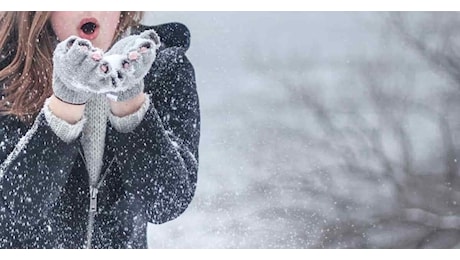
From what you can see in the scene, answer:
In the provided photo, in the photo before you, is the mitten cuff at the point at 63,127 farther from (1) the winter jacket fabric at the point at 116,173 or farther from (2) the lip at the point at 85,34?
(2) the lip at the point at 85,34

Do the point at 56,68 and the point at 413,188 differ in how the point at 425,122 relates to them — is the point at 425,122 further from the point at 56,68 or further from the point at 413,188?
the point at 56,68

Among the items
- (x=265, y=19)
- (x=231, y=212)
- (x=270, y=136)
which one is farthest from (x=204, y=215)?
(x=265, y=19)

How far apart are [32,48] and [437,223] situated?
109 centimetres

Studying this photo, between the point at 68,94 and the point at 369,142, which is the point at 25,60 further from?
the point at 369,142

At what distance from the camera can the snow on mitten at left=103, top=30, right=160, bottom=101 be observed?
1.84 metres

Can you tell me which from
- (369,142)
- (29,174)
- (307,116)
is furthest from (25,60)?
(369,142)

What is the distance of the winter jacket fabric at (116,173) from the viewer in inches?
77.0

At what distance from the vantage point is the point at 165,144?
1990 millimetres

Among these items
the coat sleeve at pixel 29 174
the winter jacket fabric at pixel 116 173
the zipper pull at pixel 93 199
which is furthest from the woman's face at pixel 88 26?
the zipper pull at pixel 93 199

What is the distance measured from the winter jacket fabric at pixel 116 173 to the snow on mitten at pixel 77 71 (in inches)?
3.7

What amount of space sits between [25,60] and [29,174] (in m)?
0.28

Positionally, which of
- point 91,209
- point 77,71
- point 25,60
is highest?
point 77,71

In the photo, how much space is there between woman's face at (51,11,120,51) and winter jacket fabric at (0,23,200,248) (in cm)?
12

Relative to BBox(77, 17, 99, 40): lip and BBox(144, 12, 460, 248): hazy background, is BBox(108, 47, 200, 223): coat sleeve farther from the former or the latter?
BBox(77, 17, 99, 40): lip
